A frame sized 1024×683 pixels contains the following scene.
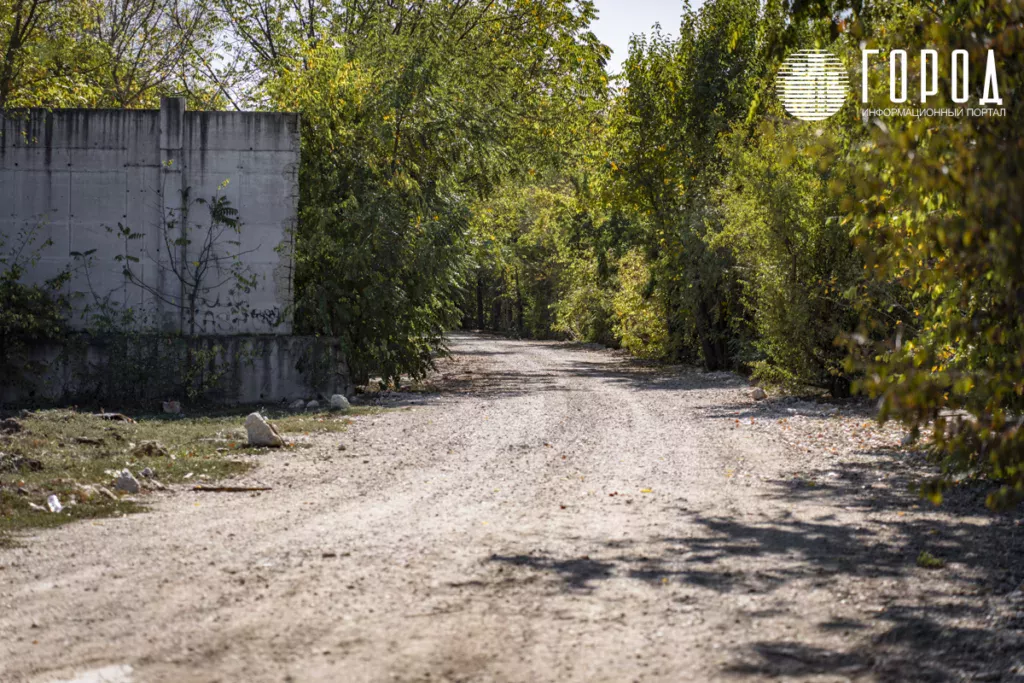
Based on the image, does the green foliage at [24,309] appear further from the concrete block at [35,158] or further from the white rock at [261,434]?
the white rock at [261,434]

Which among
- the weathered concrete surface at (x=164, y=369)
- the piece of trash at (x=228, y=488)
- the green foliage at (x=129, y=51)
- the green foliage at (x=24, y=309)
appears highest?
the green foliage at (x=129, y=51)

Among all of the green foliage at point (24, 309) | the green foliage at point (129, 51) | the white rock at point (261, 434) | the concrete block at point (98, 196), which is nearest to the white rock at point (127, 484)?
the white rock at point (261, 434)

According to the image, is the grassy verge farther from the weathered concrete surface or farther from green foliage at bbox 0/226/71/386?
green foliage at bbox 0/226/71/386

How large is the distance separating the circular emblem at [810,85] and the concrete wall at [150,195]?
7.45 m

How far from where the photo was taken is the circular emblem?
15289 millimetres

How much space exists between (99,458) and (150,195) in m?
6.37

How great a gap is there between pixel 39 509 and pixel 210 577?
2634 mm

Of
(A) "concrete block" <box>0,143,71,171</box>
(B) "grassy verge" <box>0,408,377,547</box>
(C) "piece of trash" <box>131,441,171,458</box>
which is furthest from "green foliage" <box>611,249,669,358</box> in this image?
(C) "piece of trash" <box>131,441,171,458</box>

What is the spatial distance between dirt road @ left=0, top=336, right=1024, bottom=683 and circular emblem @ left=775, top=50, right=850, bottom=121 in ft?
22.7

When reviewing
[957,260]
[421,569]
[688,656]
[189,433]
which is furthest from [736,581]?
[189,433]

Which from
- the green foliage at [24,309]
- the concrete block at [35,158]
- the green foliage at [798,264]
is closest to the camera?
the green foliage at [24,309]

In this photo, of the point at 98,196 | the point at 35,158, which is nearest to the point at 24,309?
the point at 98,196

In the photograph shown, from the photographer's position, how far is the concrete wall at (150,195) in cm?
1492

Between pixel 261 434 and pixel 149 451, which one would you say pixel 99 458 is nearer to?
pixel 149 451
